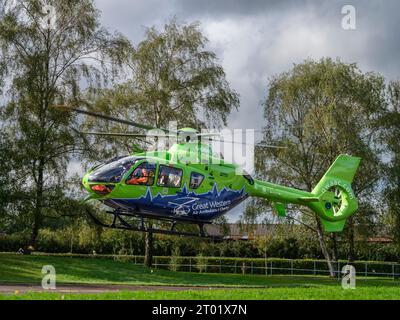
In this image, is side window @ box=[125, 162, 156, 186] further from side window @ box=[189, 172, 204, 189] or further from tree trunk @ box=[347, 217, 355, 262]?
tree trunk @ box=[347, 217, 355, 262]

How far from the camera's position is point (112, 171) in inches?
743

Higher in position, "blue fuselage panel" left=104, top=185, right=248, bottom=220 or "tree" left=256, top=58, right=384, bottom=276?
"tree" left=256, top=58, right=384, bottom=276

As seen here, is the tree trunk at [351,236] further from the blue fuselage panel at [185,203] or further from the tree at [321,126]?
the blue fuselage panel at [185,203]

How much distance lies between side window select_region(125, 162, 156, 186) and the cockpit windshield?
0.86 ft

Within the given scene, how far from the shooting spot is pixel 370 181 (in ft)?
131

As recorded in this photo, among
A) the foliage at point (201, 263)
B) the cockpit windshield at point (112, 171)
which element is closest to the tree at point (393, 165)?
the foliage at point (201, 263)

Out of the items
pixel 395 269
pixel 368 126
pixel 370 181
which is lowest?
pixel 395 269

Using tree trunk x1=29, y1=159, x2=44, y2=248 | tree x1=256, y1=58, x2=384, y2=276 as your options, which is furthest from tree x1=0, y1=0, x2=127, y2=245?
tree x1=256, y1=58, x2=384, y2=276

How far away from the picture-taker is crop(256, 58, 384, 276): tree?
3975cm

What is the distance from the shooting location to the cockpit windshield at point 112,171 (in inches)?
741

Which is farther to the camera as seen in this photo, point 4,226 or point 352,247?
point 352,247
